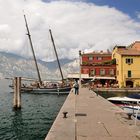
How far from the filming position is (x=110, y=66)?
9031 centimetres

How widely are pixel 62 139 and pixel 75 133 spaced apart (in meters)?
1.51

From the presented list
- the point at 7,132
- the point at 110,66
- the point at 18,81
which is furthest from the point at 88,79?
the point at 7,132

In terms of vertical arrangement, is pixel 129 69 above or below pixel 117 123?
above

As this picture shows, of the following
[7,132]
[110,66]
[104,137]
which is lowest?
[7,132]

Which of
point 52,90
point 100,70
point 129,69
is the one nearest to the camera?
point 52,90

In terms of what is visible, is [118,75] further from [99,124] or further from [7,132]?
[99,124]

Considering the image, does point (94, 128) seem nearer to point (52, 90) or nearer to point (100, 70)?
point (52, 90)

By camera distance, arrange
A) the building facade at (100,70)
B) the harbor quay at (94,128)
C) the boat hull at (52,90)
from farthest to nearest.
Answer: the building facade at (100,70)
the boat hull at (52,90)
the harbor quay at (94,128)

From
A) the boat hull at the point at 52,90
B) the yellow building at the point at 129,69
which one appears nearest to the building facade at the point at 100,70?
the yellow building at the point at 129,69

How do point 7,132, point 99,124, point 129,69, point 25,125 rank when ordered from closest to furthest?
point 99,124, point 7,132, point 25,125, point 129,69

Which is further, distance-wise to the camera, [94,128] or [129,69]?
[129,69]

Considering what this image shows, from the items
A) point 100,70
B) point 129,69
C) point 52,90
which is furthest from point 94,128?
point 100,70

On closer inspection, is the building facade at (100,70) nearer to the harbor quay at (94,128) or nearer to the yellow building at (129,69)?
the yellow building at (129,69)

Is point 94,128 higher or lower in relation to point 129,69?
lower
